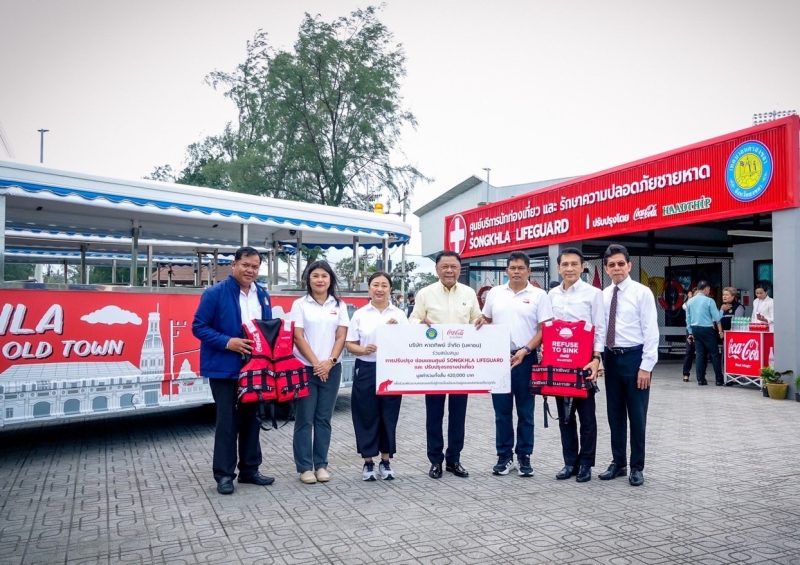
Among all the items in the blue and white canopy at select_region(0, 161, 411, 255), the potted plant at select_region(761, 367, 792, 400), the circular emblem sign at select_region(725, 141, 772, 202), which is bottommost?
the potted plant at select_region(761, 367, 792, 400)

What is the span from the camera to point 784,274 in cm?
1069

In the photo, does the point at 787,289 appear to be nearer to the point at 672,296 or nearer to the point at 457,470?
the point at 457,470

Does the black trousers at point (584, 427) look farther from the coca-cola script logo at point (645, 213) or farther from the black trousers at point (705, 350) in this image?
the coca-cola script logo at point (645, 213)

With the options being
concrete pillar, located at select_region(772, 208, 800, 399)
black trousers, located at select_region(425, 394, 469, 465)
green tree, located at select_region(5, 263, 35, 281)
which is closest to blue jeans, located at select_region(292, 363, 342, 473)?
black trousers, located at select_region(425, 394, 469, 465)

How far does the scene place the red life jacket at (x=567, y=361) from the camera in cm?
535

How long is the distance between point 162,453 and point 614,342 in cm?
468

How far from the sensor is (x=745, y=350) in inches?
473

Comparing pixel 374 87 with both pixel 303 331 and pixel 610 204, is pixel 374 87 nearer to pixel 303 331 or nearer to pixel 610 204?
pixel 610 204

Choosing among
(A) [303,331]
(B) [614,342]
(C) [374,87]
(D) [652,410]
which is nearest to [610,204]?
(D) [652,410]

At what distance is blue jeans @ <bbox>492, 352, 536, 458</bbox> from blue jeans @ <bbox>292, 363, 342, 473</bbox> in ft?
4.70

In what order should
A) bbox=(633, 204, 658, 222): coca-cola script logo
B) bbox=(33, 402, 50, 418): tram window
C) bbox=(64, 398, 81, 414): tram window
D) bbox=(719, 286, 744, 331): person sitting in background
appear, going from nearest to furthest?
bbox=(33, 402, 50, 418): tram window
bbox=(64, 398, 81, 414): tram window
bbox=(633, 204, 658, 222): coca-cola script logo
bbox=(719, 286, 744, 331): person sitting in background

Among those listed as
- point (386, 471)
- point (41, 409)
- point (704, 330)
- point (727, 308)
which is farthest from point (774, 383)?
point (41, 409)

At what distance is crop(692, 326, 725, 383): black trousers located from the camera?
41.7ft

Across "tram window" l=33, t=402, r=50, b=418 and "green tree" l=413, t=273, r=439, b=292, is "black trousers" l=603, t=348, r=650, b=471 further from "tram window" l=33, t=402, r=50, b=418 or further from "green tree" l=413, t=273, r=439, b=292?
"green tree" l=413, t=273, r=439, b=292
